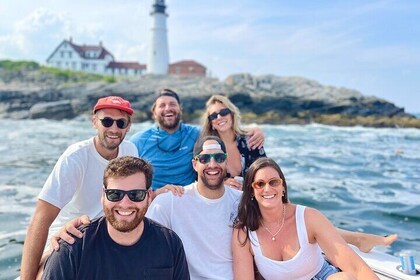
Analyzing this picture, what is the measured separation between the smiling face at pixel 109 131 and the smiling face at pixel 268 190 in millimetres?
1383

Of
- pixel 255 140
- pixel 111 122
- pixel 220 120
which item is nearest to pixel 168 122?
pixel 220 120

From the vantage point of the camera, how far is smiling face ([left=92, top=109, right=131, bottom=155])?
3744mm

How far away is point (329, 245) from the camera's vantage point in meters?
3.29

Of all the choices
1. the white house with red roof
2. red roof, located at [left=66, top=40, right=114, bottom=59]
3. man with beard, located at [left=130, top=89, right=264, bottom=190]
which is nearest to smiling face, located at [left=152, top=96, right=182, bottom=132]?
man with beard, located at [left=130, top=89, right=264, bottom=190]

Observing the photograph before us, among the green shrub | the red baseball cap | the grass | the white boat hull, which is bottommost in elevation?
the white boat hull

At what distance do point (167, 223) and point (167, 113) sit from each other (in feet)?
6.91

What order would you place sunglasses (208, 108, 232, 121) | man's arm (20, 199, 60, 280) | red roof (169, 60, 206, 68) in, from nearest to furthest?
man's arm (20, 199, 60, 280)
sunglasses (208, 108, 232, 121)
red roof (169, 60, 206, 68)

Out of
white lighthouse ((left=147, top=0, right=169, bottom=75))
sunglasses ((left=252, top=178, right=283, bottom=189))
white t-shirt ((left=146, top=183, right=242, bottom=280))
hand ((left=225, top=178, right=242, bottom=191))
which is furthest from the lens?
white lighthouse ((left=147, top=0, right=169, bottom=75))

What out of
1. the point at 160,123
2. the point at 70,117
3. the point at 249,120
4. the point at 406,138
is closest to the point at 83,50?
the point at 70,117

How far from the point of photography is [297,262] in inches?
131

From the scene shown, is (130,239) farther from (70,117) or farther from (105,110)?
(70,117)

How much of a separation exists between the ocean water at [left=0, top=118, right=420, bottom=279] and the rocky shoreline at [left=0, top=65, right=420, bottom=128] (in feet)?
80.7

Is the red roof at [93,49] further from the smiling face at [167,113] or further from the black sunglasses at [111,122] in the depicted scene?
the black sunglasses at [111,122]

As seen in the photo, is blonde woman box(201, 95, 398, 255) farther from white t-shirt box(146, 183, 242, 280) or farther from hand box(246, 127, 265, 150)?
white t-shirt box(146, 183, 242, 280)
